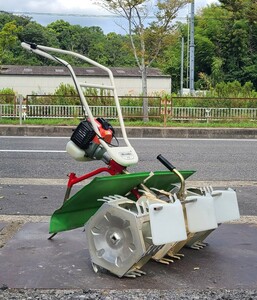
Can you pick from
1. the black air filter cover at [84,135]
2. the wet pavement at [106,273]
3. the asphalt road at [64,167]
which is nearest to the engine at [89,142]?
the black air filter cover at [84,135]

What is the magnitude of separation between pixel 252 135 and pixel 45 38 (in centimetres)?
4867

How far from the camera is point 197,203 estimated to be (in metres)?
3.25

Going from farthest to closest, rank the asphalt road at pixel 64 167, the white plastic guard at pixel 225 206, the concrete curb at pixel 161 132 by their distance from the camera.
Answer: the concrete curb at pixel 161 132, the asphalt road at pixel 64 167, the white plastic guard at pixel 225 206

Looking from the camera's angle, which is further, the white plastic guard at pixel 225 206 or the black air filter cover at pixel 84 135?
the white plastic guard at pixel 225 206

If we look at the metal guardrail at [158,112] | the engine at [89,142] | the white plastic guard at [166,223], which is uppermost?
the engine at [89,142]

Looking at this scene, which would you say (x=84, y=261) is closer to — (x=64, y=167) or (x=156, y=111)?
(x=64, y=167)

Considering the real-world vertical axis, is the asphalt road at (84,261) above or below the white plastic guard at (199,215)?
below

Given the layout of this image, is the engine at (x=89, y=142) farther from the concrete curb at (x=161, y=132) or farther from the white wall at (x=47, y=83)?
the white wall at (x=47, y=83)

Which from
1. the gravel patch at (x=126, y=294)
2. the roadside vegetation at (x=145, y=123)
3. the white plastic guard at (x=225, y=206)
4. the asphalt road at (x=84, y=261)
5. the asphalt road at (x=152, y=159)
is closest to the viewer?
the gravel patch at (x=126, y=294)

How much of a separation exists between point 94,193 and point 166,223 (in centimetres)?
60

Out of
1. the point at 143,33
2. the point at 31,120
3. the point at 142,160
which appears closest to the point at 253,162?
the point at 142,160

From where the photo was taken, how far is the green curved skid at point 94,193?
3.25 meters

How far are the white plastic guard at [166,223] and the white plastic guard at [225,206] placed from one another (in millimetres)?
650

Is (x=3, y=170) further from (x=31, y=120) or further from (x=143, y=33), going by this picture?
(x=143, y=33)
